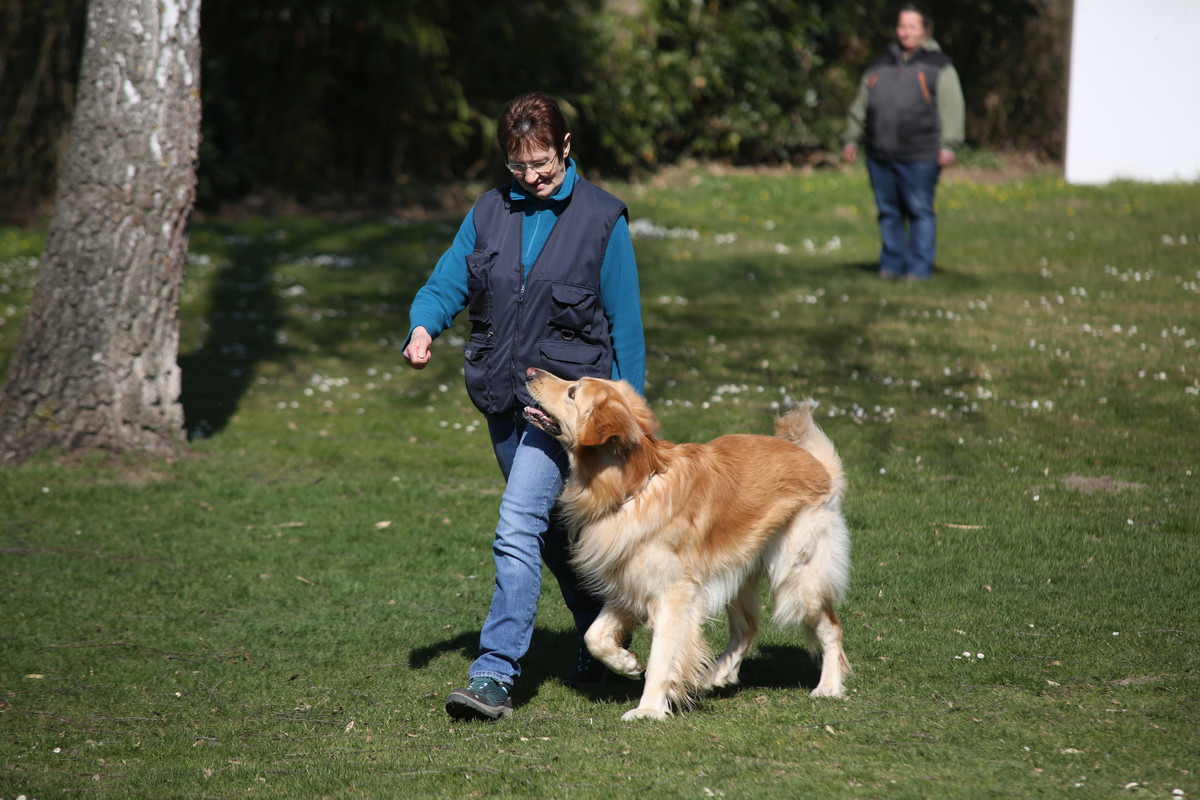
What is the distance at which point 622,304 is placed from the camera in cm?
495

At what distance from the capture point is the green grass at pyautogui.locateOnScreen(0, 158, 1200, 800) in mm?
4391

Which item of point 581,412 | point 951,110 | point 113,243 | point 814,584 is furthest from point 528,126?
point 951,110

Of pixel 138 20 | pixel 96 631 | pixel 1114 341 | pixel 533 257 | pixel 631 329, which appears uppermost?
pixel 138 20

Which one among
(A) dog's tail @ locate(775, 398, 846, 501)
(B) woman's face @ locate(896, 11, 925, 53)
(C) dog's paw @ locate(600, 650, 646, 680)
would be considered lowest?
(C) dog's paw @ locate(600, 650, 646, 680)

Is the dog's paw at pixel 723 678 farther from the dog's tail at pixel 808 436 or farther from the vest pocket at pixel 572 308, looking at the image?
the vest pocket at pixel 572 308

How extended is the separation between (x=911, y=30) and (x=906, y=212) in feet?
6.61

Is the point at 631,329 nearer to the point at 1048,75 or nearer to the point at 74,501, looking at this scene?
the point at 74,501

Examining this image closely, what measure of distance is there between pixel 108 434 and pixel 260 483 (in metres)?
1.31

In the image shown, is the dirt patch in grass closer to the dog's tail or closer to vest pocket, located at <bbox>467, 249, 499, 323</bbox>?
the dog's tail

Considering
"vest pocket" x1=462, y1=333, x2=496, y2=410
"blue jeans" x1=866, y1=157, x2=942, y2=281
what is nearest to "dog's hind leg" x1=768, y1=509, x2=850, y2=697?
"vest pocket" x1=462, y1=333, x2=496, y2=410

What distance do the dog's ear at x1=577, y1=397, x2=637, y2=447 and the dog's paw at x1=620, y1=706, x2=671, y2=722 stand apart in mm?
1135

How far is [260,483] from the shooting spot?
28.3ft

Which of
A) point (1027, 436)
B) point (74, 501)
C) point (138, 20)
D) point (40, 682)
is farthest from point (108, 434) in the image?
point (1027, 436)

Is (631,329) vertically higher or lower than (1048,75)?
lower
